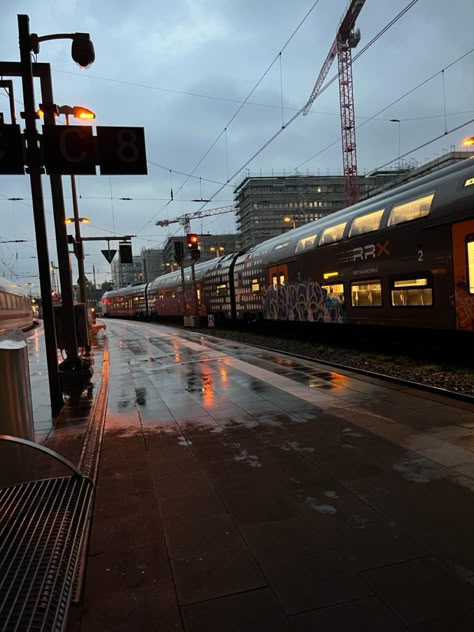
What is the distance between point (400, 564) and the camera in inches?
109

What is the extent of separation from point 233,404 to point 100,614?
4.77 meters

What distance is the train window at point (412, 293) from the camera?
9.84 meters

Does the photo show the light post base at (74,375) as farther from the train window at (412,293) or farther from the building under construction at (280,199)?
the building under construction at (280,199)

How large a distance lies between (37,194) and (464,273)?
7.78 metres

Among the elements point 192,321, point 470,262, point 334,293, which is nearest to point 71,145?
point 470,262

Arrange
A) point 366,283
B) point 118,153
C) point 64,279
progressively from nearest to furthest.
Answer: point 118,153 → point 64,279 → point 366,283

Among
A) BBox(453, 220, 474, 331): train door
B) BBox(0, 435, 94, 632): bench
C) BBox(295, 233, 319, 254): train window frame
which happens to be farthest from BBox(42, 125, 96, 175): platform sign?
BBox(295, 233, 319, 254): train window frame

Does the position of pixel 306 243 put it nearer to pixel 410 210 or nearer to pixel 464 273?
pixel 410 210

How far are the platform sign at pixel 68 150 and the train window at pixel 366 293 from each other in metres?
7.62

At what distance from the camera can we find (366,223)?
12.2 metres

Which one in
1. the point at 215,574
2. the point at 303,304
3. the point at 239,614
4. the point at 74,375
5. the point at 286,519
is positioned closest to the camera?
the point at 239,614

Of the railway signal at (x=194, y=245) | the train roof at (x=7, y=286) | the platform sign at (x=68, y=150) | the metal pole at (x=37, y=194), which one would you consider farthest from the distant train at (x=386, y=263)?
the train roof at (x=7, y=286)

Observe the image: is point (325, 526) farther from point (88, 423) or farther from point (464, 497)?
point (88, 423)

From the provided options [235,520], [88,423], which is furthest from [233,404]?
[235,520]
